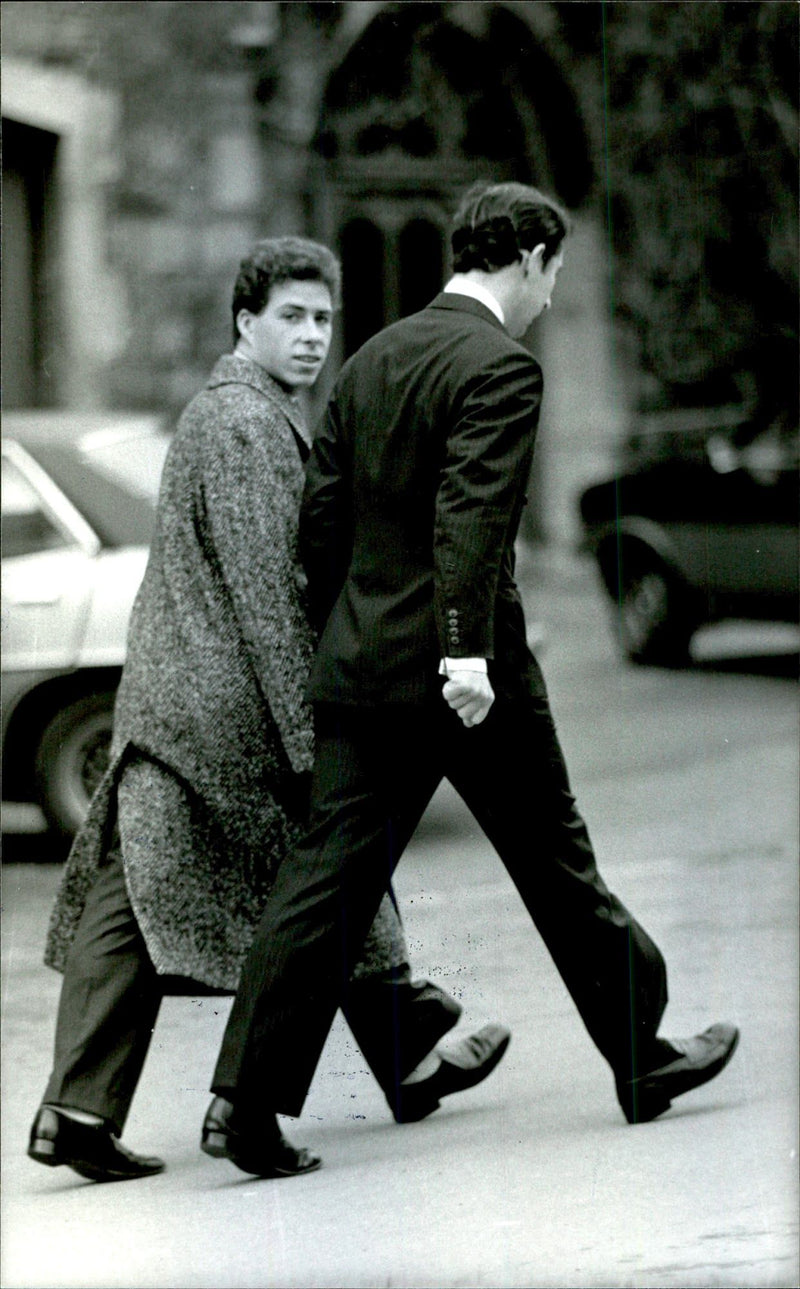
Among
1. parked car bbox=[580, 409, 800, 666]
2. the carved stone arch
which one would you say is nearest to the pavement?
parked car bbox=[580, 409, 800, 666]

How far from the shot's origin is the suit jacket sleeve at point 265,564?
3.86m

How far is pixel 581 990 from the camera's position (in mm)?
4121

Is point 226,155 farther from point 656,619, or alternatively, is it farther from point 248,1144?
point 248,1144

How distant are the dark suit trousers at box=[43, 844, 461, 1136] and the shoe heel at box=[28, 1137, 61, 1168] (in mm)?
70

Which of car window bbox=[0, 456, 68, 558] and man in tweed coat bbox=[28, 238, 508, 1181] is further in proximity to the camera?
car window bbox=[0, 456, 68, 558]

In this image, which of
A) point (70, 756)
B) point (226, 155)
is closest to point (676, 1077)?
point (70, 756)

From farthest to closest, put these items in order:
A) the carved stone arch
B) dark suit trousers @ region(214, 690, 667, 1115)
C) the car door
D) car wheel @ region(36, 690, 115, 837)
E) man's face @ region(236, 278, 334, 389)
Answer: the carved stone arch, car wheel @ region(36, 690, 115, 837), the car door, man's face @ region(236, 278, 334, 389), dark suit trousers @ region(214, 690, 667, 1115)

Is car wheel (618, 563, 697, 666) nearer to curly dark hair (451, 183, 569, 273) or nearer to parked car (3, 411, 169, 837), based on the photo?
parked car (3, 411, 169, 837)

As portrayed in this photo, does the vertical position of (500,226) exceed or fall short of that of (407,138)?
it falls short

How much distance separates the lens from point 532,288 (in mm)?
3928

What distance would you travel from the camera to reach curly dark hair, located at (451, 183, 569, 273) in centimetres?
388

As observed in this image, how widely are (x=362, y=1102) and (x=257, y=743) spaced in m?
0.97

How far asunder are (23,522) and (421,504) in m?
3.20

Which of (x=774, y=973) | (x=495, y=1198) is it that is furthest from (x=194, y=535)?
(x=774, y=973)
